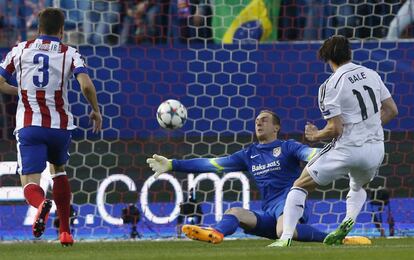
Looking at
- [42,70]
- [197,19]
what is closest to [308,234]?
[42,70]

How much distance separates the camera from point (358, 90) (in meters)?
8.88

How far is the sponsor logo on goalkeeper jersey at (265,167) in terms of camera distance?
10148mm

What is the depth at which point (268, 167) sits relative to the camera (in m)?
10.2

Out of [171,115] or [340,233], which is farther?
[171,115]

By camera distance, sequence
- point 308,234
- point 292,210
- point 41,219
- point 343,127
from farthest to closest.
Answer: point 308,234 → point 292,210 → point 343,127 → point 41,219

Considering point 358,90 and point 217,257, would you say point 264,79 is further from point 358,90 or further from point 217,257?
point 217,257

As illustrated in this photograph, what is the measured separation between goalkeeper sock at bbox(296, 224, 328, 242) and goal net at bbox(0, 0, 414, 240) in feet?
8.83

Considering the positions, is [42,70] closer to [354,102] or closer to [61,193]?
[61,193]

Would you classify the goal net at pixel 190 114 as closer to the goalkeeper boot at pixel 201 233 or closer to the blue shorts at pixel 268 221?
the blue shorts at pixel 268 221

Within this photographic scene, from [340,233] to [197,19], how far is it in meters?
4.66

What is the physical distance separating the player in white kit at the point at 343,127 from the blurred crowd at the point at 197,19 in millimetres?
4175

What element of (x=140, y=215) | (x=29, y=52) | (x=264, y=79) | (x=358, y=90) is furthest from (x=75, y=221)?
(x=358, y=90)

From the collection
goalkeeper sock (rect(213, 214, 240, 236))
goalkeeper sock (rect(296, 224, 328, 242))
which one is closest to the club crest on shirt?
goalkeeper sock (rect(296, 224, 328, 242))

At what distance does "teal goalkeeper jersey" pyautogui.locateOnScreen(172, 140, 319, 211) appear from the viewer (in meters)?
10.1
